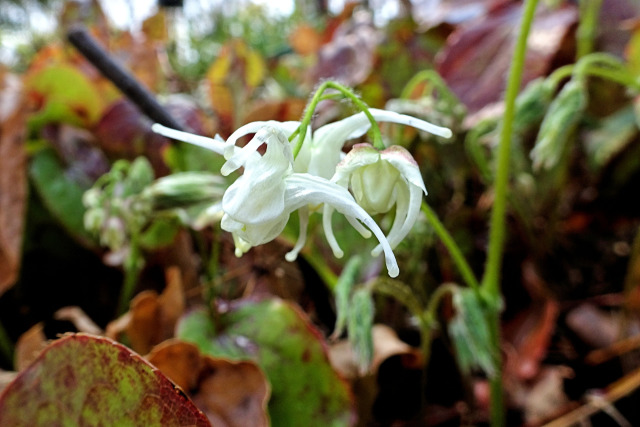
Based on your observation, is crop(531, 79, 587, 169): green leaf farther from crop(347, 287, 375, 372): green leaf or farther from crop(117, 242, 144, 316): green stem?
crop(117, 242, 144, 316): green stem

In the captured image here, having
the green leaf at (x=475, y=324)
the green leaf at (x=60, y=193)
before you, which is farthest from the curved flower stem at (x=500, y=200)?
the green leaf at (x=60, y=193)

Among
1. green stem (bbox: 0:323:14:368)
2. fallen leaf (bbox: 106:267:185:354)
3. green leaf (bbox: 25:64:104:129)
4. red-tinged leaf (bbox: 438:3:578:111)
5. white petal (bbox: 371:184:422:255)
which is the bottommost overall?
green stem (bbox: 0:323:14:368)

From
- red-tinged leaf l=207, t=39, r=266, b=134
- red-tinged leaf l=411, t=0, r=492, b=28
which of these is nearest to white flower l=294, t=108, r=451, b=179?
red-tinged leaf l=207, t=39, r=266, b=134

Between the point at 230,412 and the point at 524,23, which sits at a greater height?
the point at 524,23

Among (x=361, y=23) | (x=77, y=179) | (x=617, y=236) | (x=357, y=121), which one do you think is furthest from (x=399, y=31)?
(x=357, y=121)

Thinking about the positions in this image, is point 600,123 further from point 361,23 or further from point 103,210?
point 103,210

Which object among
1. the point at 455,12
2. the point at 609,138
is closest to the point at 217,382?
the point at 609,138

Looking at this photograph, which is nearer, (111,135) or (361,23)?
(111,135)
